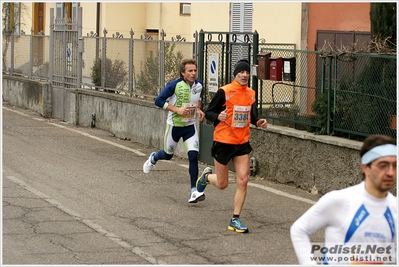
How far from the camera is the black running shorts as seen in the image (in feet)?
31.7

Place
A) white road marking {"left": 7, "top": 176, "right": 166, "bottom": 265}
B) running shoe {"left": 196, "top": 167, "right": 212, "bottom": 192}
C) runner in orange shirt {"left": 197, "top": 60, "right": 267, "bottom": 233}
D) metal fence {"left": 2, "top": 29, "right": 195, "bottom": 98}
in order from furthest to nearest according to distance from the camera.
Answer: metal fence {"left": 2, "top": 29, "right": 195, "bottom": 98} → running shoe {"left": 196, "top": 167, "right": 212, "bottom": 192} → runner in orange shirt {"left": 197, "top": 60, "right": 267, "bottom": 233} → white road marking {"left": 7, "top": 176, "right": 166, "bottom": 265}

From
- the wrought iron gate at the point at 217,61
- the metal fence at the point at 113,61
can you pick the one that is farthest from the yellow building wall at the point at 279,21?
the wrought iron gate at the point at 217,61

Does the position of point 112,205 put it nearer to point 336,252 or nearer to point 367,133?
point 367,133

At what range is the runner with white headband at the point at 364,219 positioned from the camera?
16.0 ft

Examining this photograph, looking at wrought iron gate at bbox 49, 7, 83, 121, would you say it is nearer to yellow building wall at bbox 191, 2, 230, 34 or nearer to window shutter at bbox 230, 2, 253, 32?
yellow building wall at bbox 191, 2, 230, 34

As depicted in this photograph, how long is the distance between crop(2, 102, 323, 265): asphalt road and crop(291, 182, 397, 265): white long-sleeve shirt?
3.09 metres

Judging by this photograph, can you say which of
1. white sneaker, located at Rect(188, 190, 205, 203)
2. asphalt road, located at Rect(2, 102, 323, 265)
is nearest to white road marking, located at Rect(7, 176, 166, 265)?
asphalt road, located at Rect(2, 102, 323, 265)

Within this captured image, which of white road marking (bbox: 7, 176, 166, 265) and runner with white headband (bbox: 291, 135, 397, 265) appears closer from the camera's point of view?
runner with white headband (bbox: 291, 135, 397, 265)

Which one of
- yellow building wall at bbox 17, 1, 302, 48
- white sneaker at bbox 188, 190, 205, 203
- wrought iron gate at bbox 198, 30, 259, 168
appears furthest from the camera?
yellow building wall at bbox 17, 1, 302, 48

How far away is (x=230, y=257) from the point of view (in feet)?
26.8

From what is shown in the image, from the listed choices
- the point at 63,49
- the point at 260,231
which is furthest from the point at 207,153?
the point at 63,49

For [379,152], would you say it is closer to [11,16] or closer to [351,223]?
[351,223]

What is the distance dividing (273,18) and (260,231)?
12237mm

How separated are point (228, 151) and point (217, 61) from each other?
4820 mm
